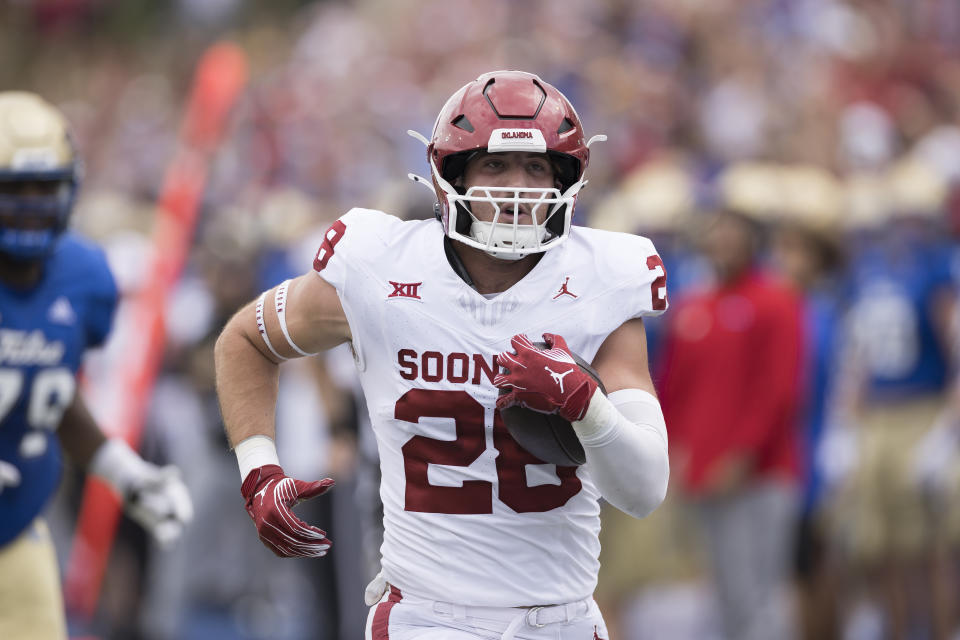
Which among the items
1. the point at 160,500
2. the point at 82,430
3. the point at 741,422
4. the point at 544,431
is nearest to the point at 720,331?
the point at 741,422

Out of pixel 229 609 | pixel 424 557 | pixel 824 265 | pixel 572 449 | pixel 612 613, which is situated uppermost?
pixel 572 449

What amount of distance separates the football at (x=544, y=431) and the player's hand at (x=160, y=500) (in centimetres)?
172

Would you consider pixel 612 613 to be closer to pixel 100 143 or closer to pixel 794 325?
pixel 794 325

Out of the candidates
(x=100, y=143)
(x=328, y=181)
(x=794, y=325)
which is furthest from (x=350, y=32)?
(x=794, y=325)

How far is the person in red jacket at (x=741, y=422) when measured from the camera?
7.23 meters

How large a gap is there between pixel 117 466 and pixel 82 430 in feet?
0.53

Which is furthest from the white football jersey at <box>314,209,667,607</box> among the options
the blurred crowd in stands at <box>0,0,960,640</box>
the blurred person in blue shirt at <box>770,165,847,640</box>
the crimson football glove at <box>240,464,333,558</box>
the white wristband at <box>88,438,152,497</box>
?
the blurred person in blue shirt at <box>770,165,847,640</box>

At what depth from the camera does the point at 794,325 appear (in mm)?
7340

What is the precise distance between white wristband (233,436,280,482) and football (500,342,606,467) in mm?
637

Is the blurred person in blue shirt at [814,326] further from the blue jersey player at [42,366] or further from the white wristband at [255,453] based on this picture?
the white wristband at [255,453]

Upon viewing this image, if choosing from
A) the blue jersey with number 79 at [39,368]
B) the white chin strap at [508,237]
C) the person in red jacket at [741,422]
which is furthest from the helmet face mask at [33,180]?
the person in red jacket at [741,422]

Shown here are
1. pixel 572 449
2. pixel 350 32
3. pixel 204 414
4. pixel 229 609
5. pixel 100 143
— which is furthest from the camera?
pixel 350 32

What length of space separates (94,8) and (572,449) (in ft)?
48.7

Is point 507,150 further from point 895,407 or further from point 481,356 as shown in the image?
point 895,407
